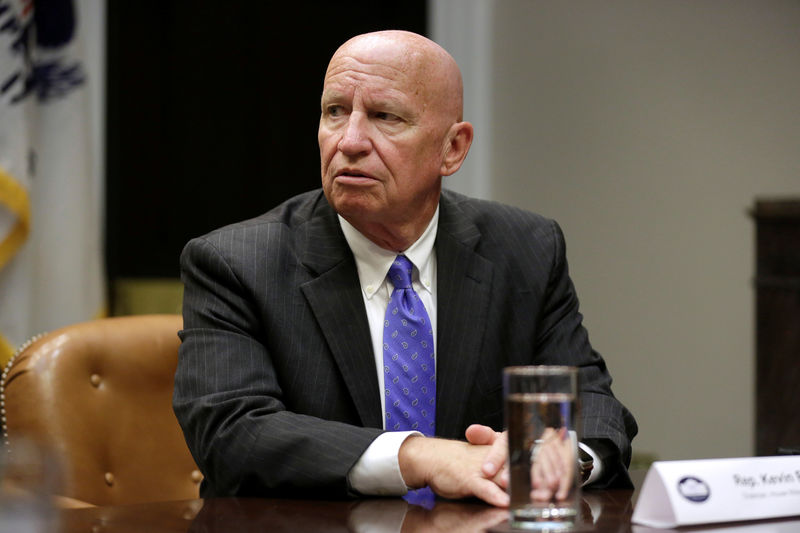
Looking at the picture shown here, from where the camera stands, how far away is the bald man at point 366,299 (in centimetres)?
155

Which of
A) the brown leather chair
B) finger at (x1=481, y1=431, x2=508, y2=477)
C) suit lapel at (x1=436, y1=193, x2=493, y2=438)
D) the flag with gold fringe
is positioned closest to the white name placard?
finger at (x1=481, y1=431, x2=508, y2=477)

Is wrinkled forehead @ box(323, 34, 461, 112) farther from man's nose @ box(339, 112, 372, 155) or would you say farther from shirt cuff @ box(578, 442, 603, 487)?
shirt cuff @ box(578, 442, 603, 487)

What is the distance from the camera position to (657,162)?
164 inches

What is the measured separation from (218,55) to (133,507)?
9.98ft

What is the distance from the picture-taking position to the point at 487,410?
181cm

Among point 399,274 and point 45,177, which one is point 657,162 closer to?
point 45,177

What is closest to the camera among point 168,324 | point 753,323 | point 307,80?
point 168,324

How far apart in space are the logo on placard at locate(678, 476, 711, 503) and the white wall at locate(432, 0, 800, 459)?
9.98 ft

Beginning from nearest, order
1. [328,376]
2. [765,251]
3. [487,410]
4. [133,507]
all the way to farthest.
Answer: [133,507], [328,376], [487,410], [765,251]

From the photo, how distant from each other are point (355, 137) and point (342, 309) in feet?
0.98

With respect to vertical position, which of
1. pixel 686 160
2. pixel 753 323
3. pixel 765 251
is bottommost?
pixel 753 323

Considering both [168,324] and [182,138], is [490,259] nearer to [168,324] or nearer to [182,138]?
[168,324]

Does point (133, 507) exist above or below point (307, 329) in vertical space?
below

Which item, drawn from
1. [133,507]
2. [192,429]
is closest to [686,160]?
[192,429]
